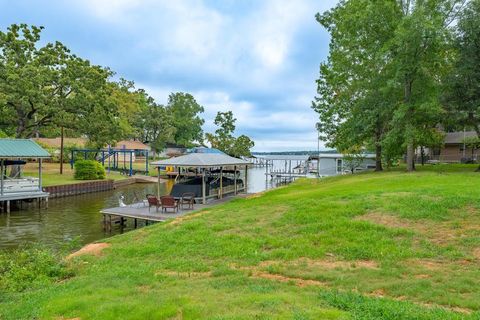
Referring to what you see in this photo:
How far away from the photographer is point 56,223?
20.4 metres

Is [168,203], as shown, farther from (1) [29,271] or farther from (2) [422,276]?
(2) [422,276]

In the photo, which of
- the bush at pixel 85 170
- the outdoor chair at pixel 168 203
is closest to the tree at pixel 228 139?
the bush at pixel 85 170

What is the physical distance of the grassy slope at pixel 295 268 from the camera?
5.42 meters

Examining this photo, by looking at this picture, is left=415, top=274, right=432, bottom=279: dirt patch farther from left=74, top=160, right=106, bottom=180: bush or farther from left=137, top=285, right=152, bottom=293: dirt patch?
left=74, top=160, right=106, bottom=180: bush

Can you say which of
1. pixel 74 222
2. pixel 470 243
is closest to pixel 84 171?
pixel 74 222

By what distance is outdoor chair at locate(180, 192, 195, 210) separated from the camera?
63.5ft

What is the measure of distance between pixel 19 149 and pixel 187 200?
12.7 m

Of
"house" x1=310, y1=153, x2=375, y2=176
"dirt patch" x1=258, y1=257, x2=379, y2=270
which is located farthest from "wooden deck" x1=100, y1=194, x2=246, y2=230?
"house" x1=310, y1=153, x2=375, y2=176

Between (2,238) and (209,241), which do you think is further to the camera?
(2,238)

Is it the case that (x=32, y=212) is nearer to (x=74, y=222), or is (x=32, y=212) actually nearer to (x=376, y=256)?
(x=74, y=222)

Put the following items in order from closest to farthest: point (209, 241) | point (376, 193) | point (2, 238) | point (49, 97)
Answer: point (209, 241) < point (376, 193) < point (2, 238) < point (49, 97)

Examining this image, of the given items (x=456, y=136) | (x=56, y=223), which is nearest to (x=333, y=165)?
(x=456, y=136)

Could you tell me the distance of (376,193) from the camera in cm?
1545

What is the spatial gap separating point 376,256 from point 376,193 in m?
7.59
